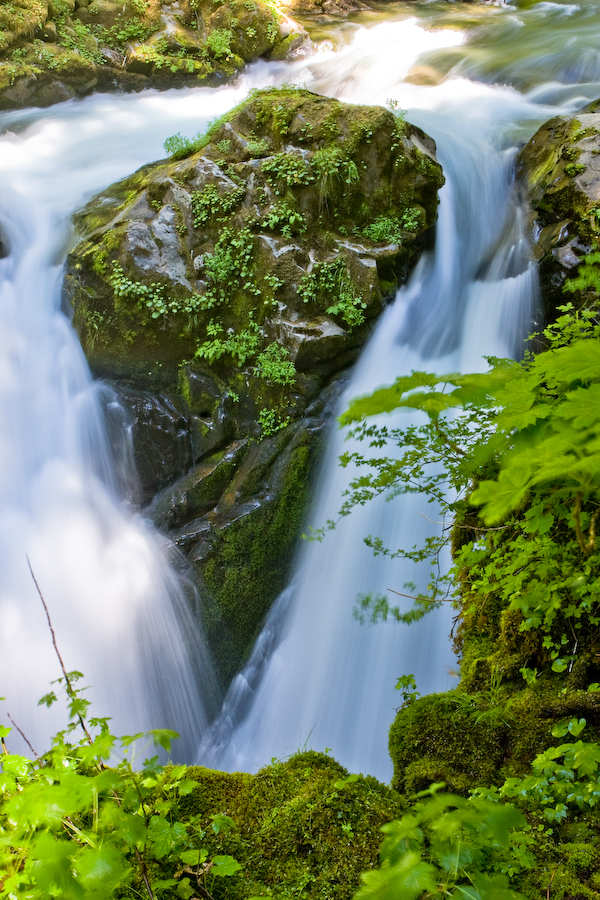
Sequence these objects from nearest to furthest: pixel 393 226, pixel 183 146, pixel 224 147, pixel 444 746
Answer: pixel 444 746
pixel 393 226
pixel 224 147
pixel 183 146

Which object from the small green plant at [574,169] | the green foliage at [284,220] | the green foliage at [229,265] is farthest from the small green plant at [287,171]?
the small green plant at [574,169]

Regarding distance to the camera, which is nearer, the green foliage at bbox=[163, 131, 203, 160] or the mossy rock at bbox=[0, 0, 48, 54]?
the green foliage at bbox=[163, 131, 203, 160]

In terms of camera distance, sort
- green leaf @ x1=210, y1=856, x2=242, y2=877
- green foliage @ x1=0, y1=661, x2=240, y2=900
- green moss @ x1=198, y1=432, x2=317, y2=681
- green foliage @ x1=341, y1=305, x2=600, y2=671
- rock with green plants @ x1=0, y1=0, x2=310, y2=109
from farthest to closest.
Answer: rock with green plants @ x1=0, y1=0, x2=310, y2=109, green moss @ x1=198, y1=432, x2=317, y2=681, green leaf @ x1=210, y1=856, x2=242, y2=877, green foliage @ x1=341, y1=305, x2=600, y2=671, green foliage @ x1=0, y1=661, x2=240, y2=900

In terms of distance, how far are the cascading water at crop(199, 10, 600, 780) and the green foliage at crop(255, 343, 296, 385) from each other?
2.24 ft

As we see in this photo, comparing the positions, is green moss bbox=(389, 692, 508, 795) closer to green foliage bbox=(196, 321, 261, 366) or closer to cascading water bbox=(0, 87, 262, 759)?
cascading water bbox=(0, 87, 262, 759)

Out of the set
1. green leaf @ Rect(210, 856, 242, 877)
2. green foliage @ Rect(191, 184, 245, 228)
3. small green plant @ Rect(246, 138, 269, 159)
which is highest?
small green plant @ Rect(246, 138, 269, 159)

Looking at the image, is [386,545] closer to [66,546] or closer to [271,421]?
[271,421]

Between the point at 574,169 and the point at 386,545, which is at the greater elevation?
the point at 574,169

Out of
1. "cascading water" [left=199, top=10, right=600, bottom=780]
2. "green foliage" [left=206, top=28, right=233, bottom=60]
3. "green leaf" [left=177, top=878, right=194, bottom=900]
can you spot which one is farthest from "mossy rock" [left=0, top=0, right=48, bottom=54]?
"green leaf" [left=177, top=878, right=194, bottom=900]

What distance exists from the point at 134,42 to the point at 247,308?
9.51 m

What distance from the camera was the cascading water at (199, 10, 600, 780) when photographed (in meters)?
4.54

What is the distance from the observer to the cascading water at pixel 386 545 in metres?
4.54

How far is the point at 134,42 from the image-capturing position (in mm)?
11336

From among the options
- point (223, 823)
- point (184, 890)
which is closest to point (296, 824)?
point (223, 823)
